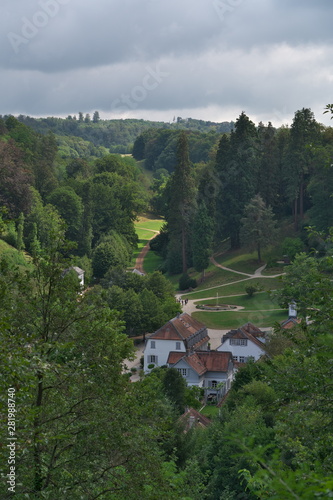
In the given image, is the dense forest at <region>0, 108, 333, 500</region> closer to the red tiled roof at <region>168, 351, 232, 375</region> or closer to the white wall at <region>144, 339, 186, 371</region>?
the red tiled roof at <region>168, 351, 232, 375</region>

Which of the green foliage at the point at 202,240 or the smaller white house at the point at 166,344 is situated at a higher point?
the green foliage at the point at 202,240

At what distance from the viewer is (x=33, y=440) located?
979 centimetres

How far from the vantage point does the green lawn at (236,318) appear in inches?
2015

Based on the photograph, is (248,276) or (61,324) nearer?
(61,324)

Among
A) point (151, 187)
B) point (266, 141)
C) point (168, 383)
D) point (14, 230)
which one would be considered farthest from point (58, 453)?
point (151, 187)

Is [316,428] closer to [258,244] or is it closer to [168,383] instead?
[168,383]

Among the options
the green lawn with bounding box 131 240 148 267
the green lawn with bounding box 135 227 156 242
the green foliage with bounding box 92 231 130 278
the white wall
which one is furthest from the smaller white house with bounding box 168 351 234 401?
the green lawn with bounding box 135 227 156 242

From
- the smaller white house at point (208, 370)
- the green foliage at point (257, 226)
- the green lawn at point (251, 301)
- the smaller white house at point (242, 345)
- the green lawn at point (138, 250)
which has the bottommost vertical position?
the smaller white house at point (208, 370)

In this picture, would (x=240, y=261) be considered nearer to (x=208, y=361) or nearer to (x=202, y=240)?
(x=202, y=240)

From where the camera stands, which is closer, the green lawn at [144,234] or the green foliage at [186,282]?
the green foliage at [186,282]

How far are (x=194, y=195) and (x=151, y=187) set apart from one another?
5247 cm

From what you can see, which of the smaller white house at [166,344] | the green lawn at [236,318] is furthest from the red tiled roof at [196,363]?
the green lawn at [236,318]

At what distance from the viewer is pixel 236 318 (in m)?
52.9

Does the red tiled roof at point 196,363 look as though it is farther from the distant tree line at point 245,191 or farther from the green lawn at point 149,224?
the green lawn at point 149,224
